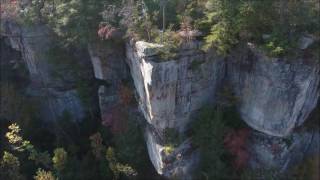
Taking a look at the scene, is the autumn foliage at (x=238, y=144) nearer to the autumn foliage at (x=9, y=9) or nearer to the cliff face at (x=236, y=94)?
the cliff face at (x=236, y=94)

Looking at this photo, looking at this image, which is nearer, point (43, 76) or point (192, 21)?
point (192, 21)

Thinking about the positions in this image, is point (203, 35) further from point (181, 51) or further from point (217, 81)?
point (217, 81)

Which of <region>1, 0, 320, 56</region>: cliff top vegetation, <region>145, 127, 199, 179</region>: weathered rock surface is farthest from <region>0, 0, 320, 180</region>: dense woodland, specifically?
<region>145, 127, 199, 179</region>: weathered rock surface

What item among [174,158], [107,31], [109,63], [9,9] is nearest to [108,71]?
[109,63]

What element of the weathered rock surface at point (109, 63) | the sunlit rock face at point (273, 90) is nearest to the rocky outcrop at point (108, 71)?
the weathered rock surface at point (109, 63)

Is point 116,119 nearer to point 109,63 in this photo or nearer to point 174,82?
point 109,63

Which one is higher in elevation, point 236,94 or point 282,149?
point 236,94

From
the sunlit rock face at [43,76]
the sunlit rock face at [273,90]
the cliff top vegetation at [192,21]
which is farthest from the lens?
the sunlit rock face at [43,76]

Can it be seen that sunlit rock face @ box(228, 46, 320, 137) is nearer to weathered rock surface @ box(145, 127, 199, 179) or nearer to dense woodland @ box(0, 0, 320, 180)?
dense woodland @ box(0, 0, 320, 180)
